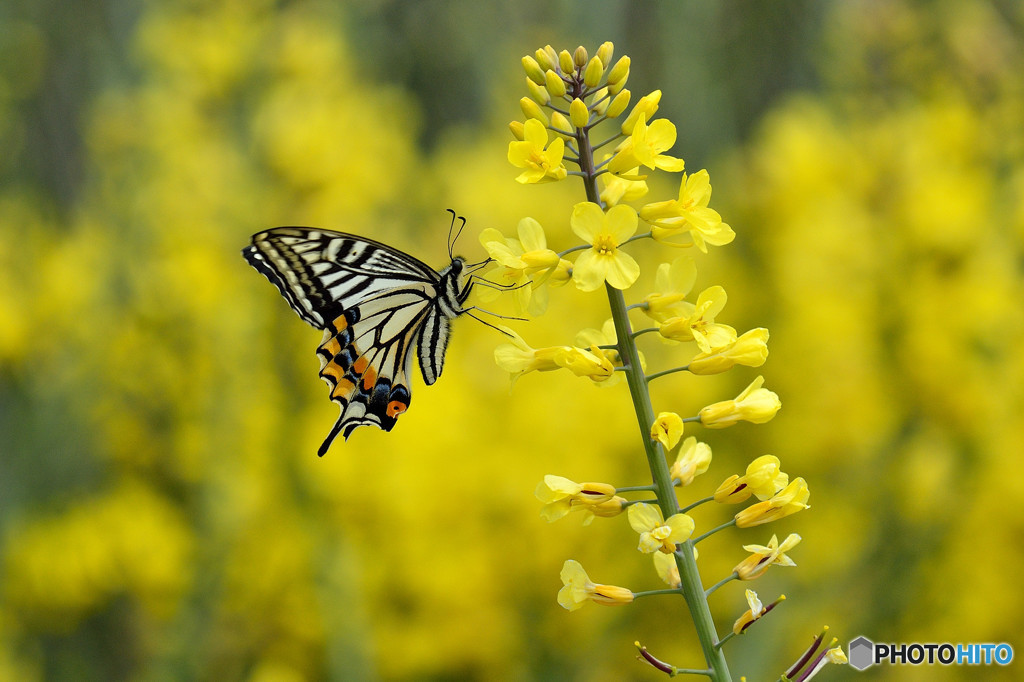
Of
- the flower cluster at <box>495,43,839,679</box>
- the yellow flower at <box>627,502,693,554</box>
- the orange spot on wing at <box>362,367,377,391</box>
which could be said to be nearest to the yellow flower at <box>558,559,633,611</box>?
the flower cluster at <box>495,43,839,679</box>

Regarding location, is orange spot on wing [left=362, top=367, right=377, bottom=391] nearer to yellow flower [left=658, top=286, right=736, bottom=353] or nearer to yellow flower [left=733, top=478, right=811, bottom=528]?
yellow flower [left=658, top=286, right=736, bottom=353]

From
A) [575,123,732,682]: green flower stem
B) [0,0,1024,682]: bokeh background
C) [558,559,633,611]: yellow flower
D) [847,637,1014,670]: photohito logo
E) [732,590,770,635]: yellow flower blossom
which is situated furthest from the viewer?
[0,0,1024,682]: bokeh background

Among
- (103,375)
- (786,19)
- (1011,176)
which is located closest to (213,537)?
(103,375)

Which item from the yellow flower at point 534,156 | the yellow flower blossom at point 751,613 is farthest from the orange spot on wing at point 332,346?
the yellow flower blossom at point 751,613

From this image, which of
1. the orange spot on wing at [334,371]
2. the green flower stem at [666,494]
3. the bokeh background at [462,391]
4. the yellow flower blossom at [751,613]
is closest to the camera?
the green flower stem at [666,494]

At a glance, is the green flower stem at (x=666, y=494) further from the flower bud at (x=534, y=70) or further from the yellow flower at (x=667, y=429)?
the flower bud at (x=534, y=70)

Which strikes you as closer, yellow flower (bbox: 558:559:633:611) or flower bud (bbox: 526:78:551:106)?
yellow flower (bbox: 558:559:633:611)
